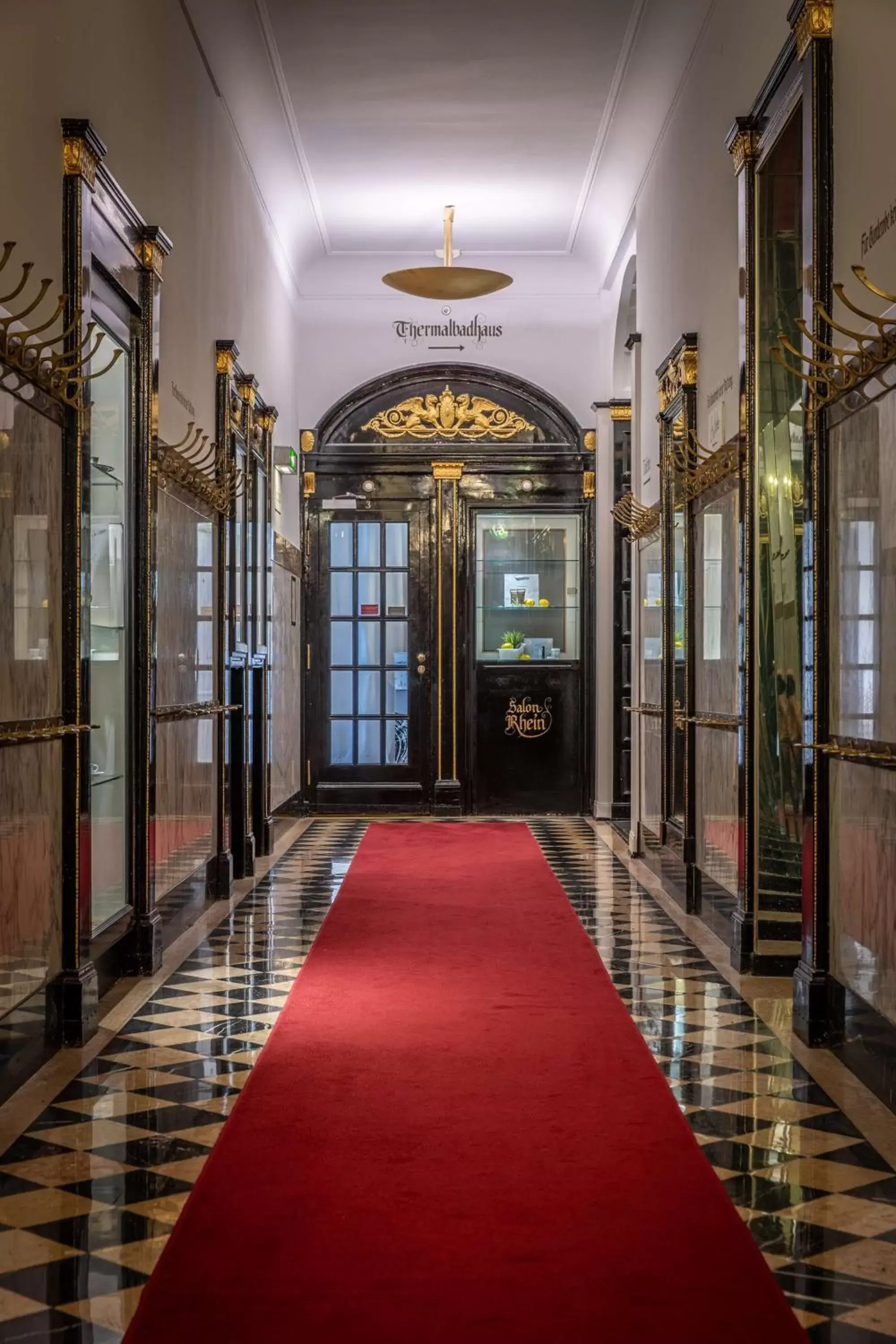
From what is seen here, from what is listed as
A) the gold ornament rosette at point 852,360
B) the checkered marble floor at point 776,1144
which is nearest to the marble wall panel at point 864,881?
the checkered marble floor at point 776,1144

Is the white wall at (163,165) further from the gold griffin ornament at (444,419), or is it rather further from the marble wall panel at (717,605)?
the marble wall panel at (717,605)

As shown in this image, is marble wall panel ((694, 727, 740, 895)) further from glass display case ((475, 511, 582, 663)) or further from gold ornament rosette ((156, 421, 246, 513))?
glass display case ((475, 511, 582, 663))

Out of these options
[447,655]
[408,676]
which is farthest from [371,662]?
[447,655]

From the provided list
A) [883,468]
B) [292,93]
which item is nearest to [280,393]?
[292,93]

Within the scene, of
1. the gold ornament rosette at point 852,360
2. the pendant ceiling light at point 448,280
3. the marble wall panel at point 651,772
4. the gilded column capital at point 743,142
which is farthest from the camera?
the pendant ceiling light at point 448,280

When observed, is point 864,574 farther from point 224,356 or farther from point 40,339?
point 224,356

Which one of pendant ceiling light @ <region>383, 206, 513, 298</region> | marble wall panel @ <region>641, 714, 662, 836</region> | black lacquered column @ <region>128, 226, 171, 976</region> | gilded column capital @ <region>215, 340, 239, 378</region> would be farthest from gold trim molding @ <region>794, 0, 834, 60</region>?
marble wall panel @ <region>641, 714, 662, 836</region>

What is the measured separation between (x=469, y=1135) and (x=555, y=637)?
895 centimetres

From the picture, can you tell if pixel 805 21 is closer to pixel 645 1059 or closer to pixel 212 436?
pixel 645 1059

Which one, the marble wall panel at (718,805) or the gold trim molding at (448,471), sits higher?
the gold trim molding at (448,471)

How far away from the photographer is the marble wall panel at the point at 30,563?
13.2ft

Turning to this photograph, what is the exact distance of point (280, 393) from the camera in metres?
11.0

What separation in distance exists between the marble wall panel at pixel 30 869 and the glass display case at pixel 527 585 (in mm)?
7980

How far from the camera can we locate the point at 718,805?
6.66m
